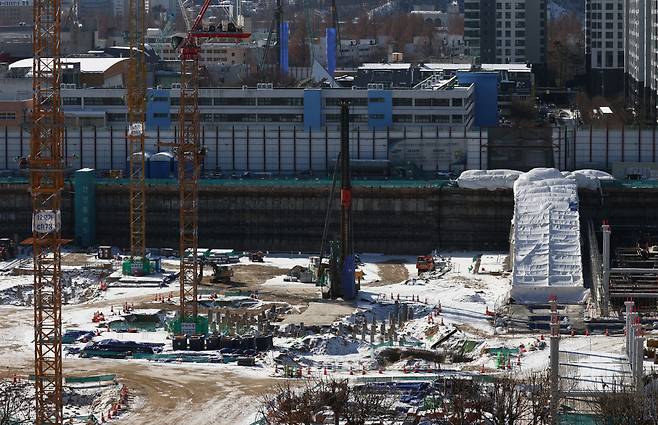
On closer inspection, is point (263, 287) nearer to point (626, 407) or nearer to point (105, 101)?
point (105, 101)

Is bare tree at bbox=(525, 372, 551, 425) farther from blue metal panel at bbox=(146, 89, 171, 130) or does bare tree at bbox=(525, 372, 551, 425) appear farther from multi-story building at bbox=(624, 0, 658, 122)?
multi-story building at bbox=(624, 0, 658, 122)

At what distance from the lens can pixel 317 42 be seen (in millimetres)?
175250

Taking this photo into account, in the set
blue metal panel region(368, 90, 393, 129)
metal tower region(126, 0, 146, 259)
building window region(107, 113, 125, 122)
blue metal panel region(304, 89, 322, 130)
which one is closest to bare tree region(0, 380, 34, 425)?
metal tower region(126, 0, 146, 259)

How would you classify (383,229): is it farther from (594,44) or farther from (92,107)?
(594,44)

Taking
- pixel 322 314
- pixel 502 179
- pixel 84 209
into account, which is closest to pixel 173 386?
pixel 322 314

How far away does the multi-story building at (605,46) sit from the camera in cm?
15125

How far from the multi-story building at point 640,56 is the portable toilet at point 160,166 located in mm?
29973

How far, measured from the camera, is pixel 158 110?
98188 millimetres

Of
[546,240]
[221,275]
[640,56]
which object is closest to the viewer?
[546,240]

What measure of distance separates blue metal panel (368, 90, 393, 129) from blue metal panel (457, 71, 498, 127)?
897cm

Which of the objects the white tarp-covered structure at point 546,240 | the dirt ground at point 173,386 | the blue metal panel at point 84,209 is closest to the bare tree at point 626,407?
the dirt ground at point 173,386

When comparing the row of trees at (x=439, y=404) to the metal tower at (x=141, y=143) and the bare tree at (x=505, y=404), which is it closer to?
Answer: the bare tree at (x=505, y=404)

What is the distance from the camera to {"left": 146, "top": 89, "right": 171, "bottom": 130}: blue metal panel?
97.9m

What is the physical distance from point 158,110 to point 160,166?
6925mm
